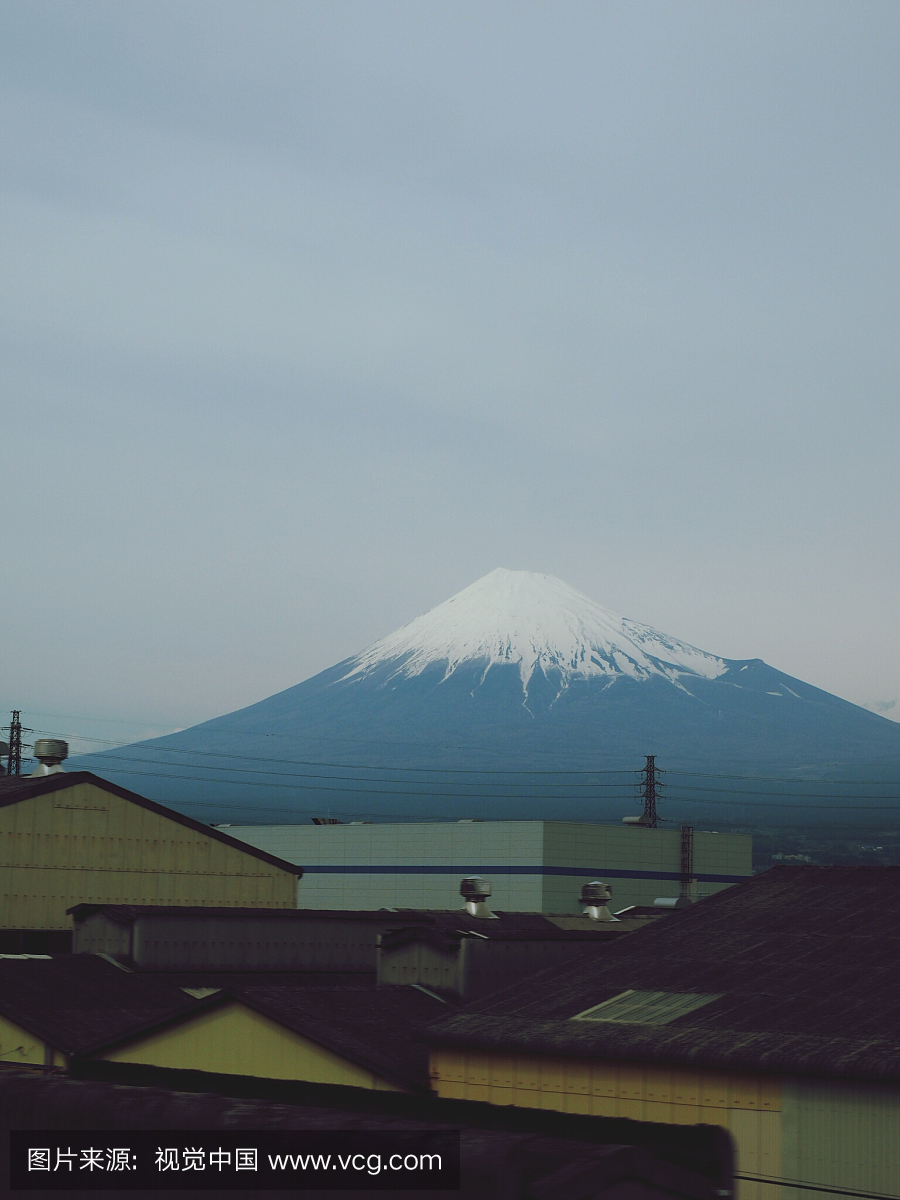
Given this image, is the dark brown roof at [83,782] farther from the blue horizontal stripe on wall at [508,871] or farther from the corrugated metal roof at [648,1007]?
the blue horizontal stripe on wall at [508,871]

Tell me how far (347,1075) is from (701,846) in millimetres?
92939

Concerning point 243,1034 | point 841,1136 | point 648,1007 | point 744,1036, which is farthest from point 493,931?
point 841,1136

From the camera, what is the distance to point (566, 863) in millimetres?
108000

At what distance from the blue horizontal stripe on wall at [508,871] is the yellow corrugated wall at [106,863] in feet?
188

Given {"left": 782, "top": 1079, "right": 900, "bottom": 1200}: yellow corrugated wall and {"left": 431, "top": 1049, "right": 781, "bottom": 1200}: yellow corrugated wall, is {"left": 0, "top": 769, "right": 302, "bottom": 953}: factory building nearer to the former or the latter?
{"left": 431, "top": 1049, "right": 781, "bottom": 1200}: yellow corrugated wall

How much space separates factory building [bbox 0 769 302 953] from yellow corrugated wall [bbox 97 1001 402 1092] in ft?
48.0

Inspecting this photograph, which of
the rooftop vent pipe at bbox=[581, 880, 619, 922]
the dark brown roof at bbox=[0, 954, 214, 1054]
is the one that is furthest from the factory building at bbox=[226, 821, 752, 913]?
the dark brown roof at bbox=[0, 954, 214, 1054]

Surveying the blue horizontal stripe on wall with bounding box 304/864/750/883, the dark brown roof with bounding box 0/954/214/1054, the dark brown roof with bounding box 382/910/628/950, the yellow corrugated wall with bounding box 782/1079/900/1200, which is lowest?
the yellow corrugated wall with bounding box 782/1079/900/1200

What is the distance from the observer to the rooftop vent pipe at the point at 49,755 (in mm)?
50625

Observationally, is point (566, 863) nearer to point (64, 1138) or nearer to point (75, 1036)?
point (75, 1036)

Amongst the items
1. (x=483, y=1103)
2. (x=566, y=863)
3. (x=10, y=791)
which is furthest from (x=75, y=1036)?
(x=566, y=863)

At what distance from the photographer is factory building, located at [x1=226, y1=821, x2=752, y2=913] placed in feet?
352

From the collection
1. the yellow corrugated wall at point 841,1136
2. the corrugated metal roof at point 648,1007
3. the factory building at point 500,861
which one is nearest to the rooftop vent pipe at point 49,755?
the corrugated metal roof at point 648,1007

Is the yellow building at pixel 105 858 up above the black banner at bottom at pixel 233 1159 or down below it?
above
